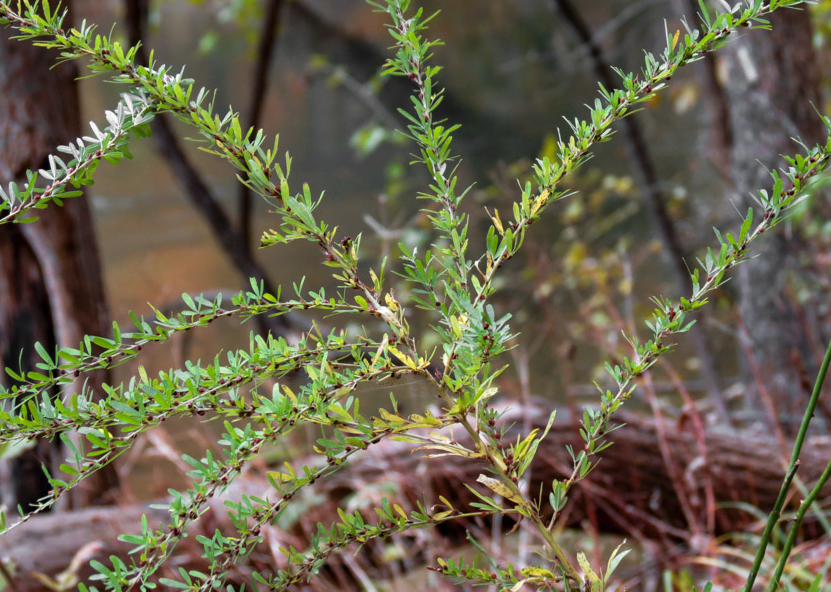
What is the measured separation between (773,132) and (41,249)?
5.54 feet

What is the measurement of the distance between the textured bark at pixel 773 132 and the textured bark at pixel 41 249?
1.48 meters

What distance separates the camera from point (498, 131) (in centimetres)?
437

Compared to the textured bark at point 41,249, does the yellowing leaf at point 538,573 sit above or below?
below

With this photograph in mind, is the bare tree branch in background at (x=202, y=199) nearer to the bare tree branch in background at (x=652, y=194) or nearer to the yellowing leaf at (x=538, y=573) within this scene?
the bare tree branch in background at (x=652, y=194)

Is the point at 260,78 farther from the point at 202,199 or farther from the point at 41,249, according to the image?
the point at 41,249

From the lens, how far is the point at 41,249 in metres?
1.50

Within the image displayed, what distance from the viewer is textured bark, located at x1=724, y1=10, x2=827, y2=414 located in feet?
6.24

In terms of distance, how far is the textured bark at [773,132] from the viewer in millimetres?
1901

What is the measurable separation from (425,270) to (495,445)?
0.32 ft

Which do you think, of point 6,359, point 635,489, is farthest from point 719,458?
point 6,359

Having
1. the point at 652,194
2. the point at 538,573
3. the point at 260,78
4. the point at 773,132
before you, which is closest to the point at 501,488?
the point at 538,573

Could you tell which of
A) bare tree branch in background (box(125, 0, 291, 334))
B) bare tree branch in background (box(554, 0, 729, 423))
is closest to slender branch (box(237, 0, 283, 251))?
bare tree branch in background (box(125, 0, 291, 334))

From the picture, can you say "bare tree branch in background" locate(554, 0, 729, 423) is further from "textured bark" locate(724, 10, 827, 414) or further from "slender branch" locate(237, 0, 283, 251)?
"slender branch" locate(237, 0, 283, 251)

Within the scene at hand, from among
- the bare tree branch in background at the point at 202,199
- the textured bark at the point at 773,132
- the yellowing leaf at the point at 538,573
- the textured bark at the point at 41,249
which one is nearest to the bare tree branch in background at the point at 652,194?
the textured bark at the point at 773,132
